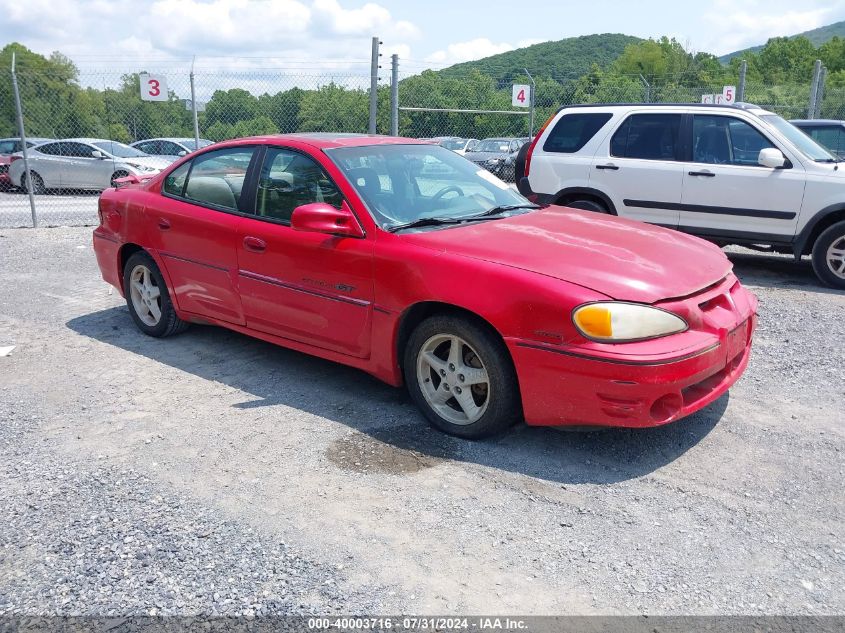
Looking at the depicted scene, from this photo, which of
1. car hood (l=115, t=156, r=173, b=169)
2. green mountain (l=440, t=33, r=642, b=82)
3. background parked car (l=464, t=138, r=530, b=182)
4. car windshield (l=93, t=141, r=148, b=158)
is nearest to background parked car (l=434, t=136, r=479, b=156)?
background parked car (l=464, t=138, r=530, b=182)

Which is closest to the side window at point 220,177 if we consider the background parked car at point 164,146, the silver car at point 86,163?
the silver car at point 86,163

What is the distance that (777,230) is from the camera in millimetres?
7746

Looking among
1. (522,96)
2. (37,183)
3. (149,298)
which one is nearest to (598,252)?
(149,298)

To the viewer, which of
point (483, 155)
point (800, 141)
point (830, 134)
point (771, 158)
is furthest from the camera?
point (483, 155)

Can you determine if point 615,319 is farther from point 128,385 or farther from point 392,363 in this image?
point 128,385

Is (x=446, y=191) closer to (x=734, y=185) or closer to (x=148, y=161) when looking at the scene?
(x=734, y=185)

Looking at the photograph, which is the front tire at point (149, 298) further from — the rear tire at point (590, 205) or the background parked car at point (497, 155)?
the background parked car at point (497, 155)

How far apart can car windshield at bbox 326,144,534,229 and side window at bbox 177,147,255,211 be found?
750 mm

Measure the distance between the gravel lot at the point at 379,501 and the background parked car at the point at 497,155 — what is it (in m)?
16.4

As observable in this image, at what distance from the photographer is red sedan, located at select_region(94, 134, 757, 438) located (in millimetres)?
3588

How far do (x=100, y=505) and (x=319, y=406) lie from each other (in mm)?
1444

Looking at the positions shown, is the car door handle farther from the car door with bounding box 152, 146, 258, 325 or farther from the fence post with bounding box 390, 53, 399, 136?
the fence post with bounding box 390, 53, 399, 136

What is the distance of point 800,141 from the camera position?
26.0ft

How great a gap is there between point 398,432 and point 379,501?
2.53 feet
